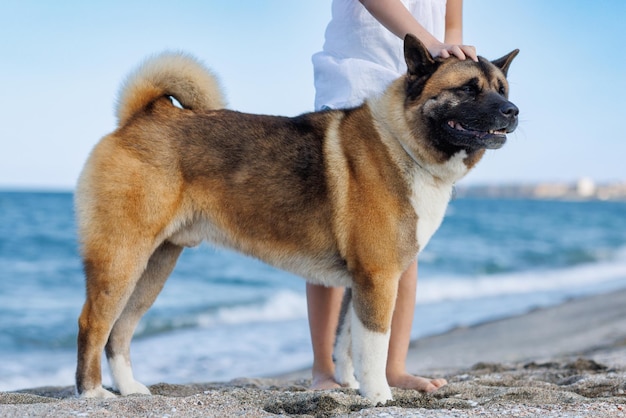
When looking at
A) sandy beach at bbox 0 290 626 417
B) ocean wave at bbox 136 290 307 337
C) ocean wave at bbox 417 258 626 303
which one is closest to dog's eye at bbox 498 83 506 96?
sandy beach at bbox 0 290 626 417

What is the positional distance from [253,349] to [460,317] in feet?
11.4

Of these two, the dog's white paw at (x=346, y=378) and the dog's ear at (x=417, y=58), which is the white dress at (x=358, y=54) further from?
the dog's white paw at (x=346, y=378)

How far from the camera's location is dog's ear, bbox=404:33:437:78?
3.53 meters

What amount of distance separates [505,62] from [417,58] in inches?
21.6

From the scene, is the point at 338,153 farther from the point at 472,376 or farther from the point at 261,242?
the point at 472,376

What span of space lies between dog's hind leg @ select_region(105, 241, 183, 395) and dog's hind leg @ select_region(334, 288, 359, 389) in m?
1.02

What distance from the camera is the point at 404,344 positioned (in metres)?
4.45

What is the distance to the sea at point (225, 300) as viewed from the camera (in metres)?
7.36

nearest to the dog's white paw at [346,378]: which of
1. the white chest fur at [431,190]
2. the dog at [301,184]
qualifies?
the dog at [301,184]

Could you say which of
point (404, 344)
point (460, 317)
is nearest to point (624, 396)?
point (404, 344)

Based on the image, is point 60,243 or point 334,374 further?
point 60,243

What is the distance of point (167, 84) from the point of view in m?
3.94

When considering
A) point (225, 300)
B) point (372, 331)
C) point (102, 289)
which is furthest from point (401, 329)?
point (225, 300)

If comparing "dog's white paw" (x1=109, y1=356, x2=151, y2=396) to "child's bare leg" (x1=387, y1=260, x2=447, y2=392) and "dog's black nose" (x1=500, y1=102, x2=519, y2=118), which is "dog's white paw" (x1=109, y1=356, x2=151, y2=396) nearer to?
"child's bare leg" (x1=387, y1=260, x2=447, y2=392)
